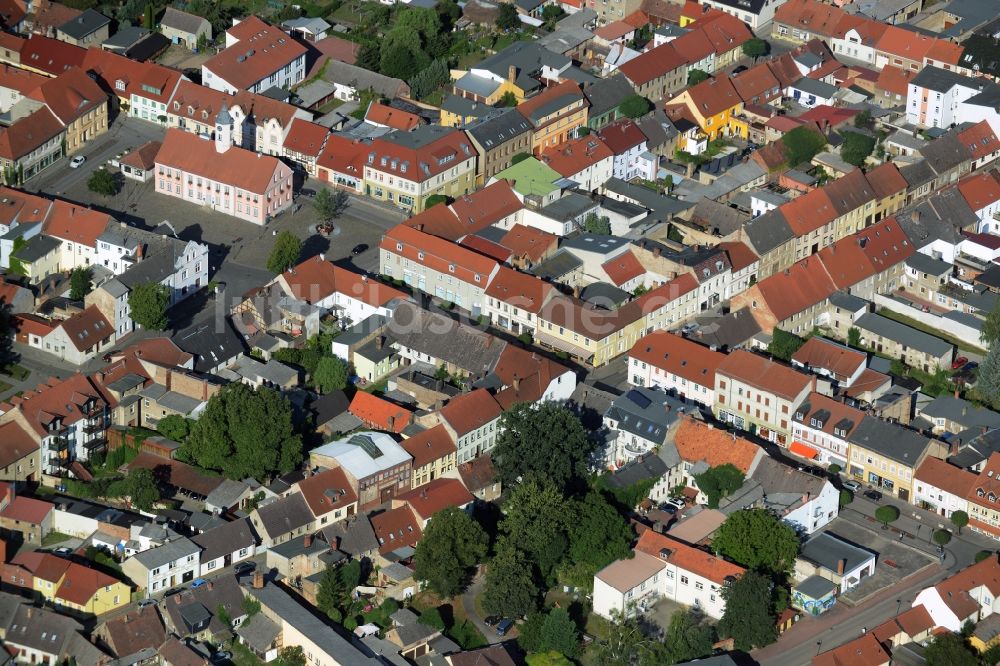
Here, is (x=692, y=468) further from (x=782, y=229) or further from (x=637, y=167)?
(x=637, y=167)

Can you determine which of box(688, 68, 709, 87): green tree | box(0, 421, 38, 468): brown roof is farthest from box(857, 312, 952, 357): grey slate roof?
box(0, 421, 38, 468): brown roof

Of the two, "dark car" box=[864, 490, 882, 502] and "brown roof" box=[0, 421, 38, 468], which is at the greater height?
"brown roof" box=[0, 421, 38, 468]

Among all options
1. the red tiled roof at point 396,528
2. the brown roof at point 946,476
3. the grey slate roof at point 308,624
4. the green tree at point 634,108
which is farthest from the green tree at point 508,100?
the grey slate roof at point 308,624

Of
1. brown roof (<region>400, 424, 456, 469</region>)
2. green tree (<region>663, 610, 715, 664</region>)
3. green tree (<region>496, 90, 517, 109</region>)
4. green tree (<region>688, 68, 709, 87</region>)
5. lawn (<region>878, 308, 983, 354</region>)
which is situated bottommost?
lawn (<region>878, 308, 983, 354</region>)

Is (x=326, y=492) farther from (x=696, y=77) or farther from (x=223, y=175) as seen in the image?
(x=696, y=77)

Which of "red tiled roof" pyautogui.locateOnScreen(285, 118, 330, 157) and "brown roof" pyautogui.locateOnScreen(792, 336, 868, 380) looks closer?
"brown roof" pyautogui.locateOnScreen(792, 336, 868, 380)

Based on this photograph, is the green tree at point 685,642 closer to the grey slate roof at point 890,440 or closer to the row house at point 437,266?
the grey slate roof at point 890,440

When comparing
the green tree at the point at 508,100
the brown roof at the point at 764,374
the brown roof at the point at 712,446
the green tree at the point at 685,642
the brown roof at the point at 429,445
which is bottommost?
the green tree at the point at 508,100

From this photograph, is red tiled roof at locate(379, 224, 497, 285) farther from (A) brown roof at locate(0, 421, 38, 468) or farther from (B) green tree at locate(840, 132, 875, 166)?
(B) green tree at locate(840, 132, 875, 166)
